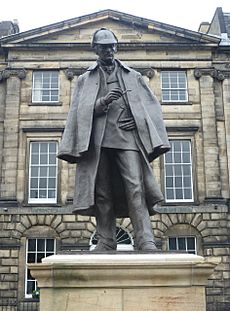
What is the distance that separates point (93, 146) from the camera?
527cm

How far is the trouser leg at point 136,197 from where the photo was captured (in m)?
4.98

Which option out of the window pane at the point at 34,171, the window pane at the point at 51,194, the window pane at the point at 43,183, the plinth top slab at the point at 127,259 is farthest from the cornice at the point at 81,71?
the plinth top slab at the point at 127,259

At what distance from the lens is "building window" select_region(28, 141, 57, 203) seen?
22.3m

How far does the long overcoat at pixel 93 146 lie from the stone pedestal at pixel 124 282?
2.85 ft

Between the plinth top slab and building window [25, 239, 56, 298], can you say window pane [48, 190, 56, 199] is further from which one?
the plinth top slab

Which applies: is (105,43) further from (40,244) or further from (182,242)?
(182,242)

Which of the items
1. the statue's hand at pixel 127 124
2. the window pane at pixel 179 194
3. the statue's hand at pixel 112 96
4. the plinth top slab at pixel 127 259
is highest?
the window pane at pixel 179 194

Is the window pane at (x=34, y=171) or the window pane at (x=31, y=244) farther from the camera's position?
the window pane at (x=34, y=171)

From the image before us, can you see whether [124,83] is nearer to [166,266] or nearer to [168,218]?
[166,266]

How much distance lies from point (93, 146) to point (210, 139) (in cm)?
1836

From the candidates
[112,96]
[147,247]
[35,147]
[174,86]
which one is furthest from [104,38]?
[174,86]

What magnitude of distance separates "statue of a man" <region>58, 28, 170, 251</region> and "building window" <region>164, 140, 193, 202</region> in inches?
681

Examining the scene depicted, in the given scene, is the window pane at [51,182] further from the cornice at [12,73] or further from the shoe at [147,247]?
the shoe at [147,247]

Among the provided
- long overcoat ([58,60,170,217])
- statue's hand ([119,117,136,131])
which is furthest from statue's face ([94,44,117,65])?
statue's hand ([119,117,136,131])
